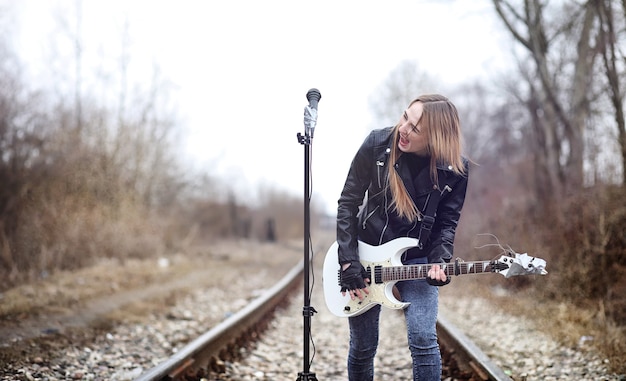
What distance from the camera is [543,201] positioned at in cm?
1003

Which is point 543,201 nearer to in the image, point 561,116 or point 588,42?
point 561,116

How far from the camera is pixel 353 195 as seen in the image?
9.93ft

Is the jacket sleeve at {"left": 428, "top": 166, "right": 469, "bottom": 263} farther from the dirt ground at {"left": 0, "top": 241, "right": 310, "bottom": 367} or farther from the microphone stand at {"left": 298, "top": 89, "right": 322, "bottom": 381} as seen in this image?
the dirt ground at {"left": 0, "top": 241, "right": 310, "bottom": 367}

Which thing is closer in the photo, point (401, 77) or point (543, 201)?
point (543, 201)

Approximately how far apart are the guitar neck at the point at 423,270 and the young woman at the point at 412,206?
5 cm

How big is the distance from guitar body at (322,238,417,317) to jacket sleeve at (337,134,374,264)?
0.10m

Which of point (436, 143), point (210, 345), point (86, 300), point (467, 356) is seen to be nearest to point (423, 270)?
point (436, 143)

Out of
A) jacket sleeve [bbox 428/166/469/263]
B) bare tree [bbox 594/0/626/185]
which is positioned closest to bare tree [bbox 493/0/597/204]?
bare tree [bbox 594/0/626/185]

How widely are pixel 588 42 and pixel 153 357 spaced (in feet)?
36.3

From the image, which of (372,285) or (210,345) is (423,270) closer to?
(372,285)

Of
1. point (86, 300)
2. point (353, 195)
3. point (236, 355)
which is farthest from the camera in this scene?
point (86, 300)

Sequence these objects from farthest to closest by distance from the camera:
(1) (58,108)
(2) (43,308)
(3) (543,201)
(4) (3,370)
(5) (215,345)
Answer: (1) (58,108) < (3) (543,201) < (2) (43,308) < (5) (215,345) < (4) (3,370)

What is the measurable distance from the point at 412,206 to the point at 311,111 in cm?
84

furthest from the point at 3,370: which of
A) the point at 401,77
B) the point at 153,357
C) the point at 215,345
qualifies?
the point at 401,77
